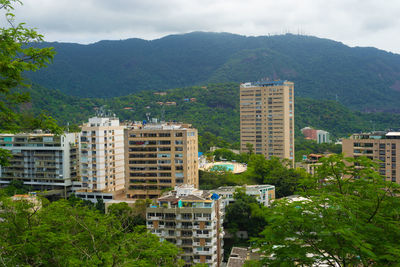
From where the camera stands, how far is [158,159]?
43406mm

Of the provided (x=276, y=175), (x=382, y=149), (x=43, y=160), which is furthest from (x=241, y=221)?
(x=43, y=160)

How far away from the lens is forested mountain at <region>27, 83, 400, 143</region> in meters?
95.2

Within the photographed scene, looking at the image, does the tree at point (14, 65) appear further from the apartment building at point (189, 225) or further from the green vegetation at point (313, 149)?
the green vegetation at point (313, 149)

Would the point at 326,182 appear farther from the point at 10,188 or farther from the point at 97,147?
the point at 10,188

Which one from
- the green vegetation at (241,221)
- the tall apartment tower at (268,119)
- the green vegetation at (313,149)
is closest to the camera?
the green vegetation at (241,221)

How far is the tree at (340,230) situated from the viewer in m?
7.65

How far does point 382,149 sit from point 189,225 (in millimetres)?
21842

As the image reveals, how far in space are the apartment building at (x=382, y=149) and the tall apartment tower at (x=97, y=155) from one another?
86.0 feet

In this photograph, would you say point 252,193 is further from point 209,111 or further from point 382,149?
point 209,111

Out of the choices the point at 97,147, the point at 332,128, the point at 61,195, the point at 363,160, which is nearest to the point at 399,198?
the point at 363,160

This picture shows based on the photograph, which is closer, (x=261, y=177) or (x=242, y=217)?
(x=242, y=217)

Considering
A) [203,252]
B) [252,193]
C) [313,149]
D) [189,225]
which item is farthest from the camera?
[313,149]

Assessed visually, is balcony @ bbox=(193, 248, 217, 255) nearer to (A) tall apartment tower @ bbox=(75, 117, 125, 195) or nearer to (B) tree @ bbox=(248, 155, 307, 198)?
(B) tree @ bbox=(248, 155, 307, 198)

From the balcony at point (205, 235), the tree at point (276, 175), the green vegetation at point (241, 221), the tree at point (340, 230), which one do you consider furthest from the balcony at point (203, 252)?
the tree at point (340, 230)
